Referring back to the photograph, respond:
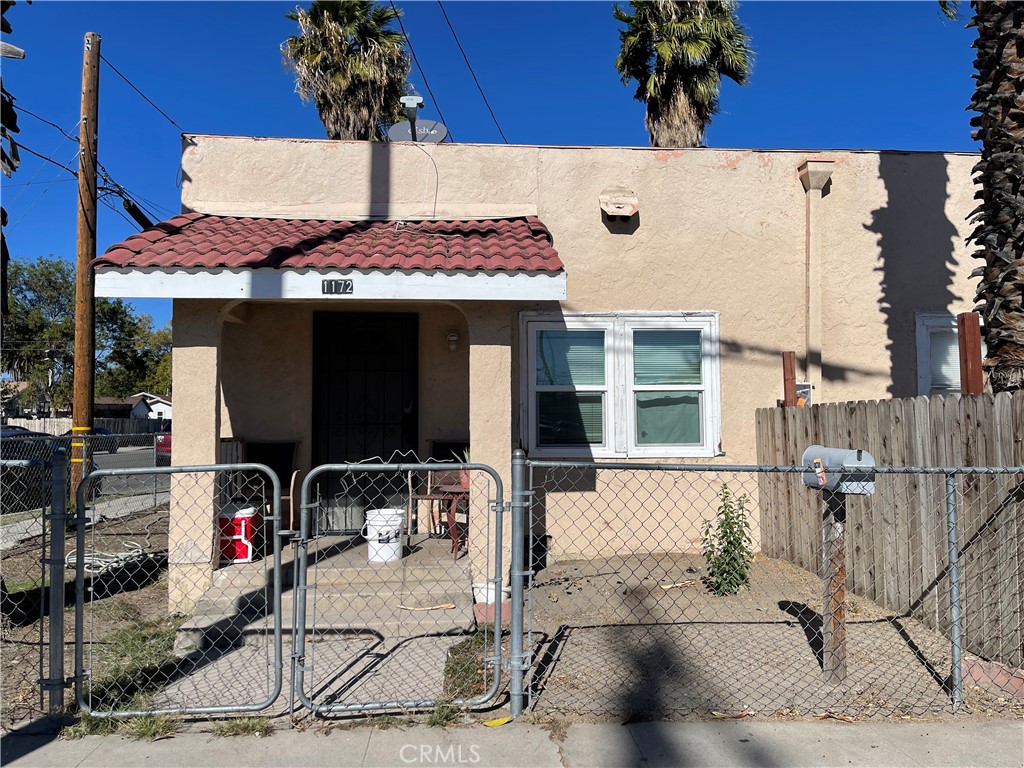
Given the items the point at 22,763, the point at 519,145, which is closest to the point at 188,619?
the point at 22,763

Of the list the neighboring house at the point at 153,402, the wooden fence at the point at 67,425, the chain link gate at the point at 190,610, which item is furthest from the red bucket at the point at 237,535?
the neighboring house at the point at 153,402

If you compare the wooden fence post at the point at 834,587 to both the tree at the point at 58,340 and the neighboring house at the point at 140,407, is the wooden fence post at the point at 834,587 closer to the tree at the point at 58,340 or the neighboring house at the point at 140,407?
the tree at the point at 58,340

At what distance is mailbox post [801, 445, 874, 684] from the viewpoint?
→ 407 centimetres

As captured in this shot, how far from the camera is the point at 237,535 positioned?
6.24m

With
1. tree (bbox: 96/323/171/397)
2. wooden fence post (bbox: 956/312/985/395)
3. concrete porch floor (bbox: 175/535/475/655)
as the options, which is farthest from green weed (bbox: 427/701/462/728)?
tree (bbox: 96/323/171/397)

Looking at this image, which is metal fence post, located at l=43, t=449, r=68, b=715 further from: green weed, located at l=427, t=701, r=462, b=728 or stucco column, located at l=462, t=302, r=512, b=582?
stucco column, located at l=462, t=302, r=512, b=582

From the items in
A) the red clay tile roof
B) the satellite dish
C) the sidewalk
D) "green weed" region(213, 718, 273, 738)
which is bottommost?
the sidewalk

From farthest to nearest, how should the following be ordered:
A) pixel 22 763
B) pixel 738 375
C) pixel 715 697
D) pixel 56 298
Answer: pixel 56 298
pixel 738 375
pixel 715 697
pixel 22 763

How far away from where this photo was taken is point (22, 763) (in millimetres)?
3492

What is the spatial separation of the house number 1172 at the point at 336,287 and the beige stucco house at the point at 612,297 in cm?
136

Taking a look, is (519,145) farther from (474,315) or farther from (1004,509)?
(1004,509)

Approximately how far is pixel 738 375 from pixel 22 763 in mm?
6662

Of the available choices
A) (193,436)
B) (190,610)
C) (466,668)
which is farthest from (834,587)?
(193,436)

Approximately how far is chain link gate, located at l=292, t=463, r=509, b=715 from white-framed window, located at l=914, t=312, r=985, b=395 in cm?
510
